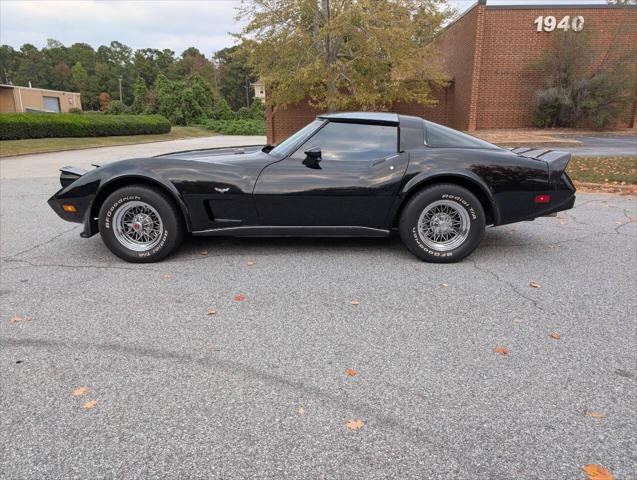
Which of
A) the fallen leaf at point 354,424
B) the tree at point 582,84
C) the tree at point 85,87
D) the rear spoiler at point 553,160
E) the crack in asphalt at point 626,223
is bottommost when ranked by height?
the fallen leaf at point 354,424

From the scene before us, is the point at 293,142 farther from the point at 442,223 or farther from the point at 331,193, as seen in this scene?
the point at 442,223

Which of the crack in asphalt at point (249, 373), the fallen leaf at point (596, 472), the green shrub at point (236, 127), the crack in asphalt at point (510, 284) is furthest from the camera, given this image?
the green shrub at point (236, 127)

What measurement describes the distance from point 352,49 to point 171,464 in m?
15.4

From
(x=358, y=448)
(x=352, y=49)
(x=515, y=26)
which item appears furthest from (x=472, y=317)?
(x=515, y=26)

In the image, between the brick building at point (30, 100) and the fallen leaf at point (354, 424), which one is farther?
the brick building at point (30, 100)

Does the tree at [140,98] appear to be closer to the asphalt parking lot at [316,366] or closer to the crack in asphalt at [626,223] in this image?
the asphalt parking lot at [316,366]

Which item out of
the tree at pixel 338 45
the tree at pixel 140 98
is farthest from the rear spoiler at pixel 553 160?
the tree at pixel 140 98

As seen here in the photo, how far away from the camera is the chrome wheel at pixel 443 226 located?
4.38 m

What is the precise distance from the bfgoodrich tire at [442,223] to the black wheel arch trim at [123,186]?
2021 mm

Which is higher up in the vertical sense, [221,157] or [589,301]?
[221,157]

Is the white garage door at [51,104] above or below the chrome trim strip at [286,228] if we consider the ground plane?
above

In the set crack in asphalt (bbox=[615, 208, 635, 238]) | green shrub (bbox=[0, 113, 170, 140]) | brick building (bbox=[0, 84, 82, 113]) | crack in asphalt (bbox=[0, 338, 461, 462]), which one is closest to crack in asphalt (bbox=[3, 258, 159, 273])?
crack in asphalt (bbox=[0, 338, 461, 462])

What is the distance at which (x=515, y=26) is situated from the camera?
872 inches

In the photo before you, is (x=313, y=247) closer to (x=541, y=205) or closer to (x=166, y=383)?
(x=541, y=205)
